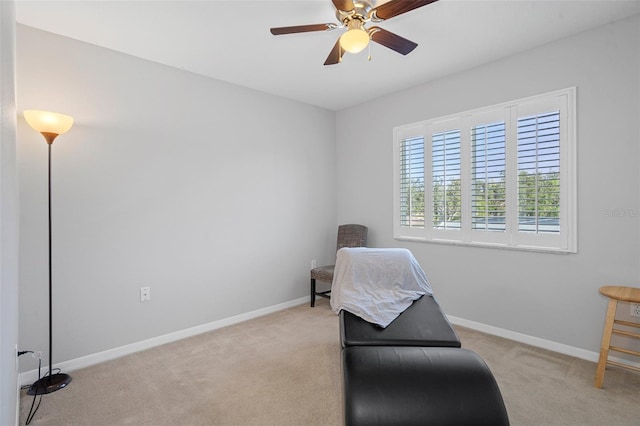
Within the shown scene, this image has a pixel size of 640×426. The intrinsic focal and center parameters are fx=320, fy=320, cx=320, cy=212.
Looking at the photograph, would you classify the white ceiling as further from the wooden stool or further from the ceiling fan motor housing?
the wooden stool

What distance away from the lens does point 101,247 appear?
8.40 feet

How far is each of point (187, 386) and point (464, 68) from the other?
354 cm

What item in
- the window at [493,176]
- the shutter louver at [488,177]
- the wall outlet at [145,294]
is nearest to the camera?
the window at [493,176]

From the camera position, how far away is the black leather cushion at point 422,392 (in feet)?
4.25

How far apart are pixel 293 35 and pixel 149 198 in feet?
6.00

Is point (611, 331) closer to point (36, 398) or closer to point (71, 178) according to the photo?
point (36, 398)

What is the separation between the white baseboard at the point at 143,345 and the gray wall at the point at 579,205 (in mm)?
1930

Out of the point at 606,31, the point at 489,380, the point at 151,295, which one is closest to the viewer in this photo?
the point at 489,380

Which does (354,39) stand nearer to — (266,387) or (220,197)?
(220,197)

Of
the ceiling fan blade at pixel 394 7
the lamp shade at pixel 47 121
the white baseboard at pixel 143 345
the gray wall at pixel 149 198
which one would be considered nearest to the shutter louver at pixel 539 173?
the ceiling fan blade at pixel 394 7

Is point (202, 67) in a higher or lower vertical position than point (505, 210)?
higher

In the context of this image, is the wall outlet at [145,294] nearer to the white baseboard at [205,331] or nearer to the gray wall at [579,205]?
the white baseboard at [205,331]

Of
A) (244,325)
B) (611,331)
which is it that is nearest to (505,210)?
(611,331)

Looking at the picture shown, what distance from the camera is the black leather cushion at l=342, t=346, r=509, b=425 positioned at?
130 cm
